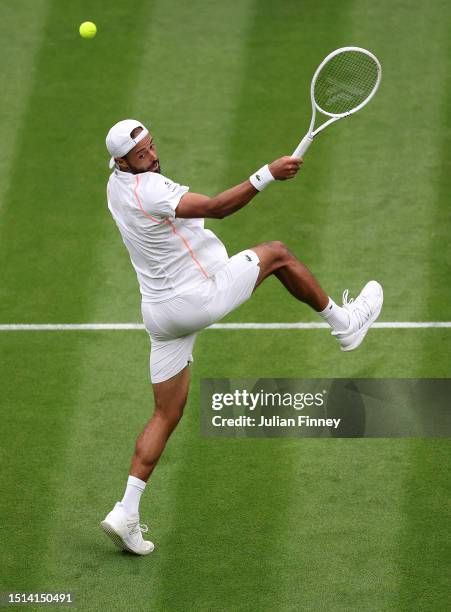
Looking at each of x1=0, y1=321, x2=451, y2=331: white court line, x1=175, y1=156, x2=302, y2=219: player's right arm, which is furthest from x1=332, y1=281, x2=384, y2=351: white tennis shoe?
x1=175, y1=156, x2=302, y2=219: player's right arm

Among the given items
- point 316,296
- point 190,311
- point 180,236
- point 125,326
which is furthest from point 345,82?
point 125,326

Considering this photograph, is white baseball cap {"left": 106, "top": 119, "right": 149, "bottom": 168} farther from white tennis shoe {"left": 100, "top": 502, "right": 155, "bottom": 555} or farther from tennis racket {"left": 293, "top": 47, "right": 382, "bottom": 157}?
white tennis shoe {"left": 100, "top": 502, "right": 155, "bottom": 555}

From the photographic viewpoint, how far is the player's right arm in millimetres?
8656

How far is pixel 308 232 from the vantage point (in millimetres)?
12258

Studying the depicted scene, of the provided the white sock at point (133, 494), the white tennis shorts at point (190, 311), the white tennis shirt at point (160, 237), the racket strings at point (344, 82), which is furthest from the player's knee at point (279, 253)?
the white sock at point (133, 494)

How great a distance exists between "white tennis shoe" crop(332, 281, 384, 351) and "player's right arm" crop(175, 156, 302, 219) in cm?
151

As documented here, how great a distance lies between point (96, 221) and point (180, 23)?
3.35m

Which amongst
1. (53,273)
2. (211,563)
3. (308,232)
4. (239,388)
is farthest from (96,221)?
(211,563)

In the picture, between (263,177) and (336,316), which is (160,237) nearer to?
(263,177)

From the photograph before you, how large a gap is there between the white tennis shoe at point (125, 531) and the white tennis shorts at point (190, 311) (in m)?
0.94

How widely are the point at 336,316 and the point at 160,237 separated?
5.01ft

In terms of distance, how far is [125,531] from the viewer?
29.1 feet

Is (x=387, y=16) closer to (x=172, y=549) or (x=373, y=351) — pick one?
(x=373, y=351)

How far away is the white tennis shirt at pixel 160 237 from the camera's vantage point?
344 inches
